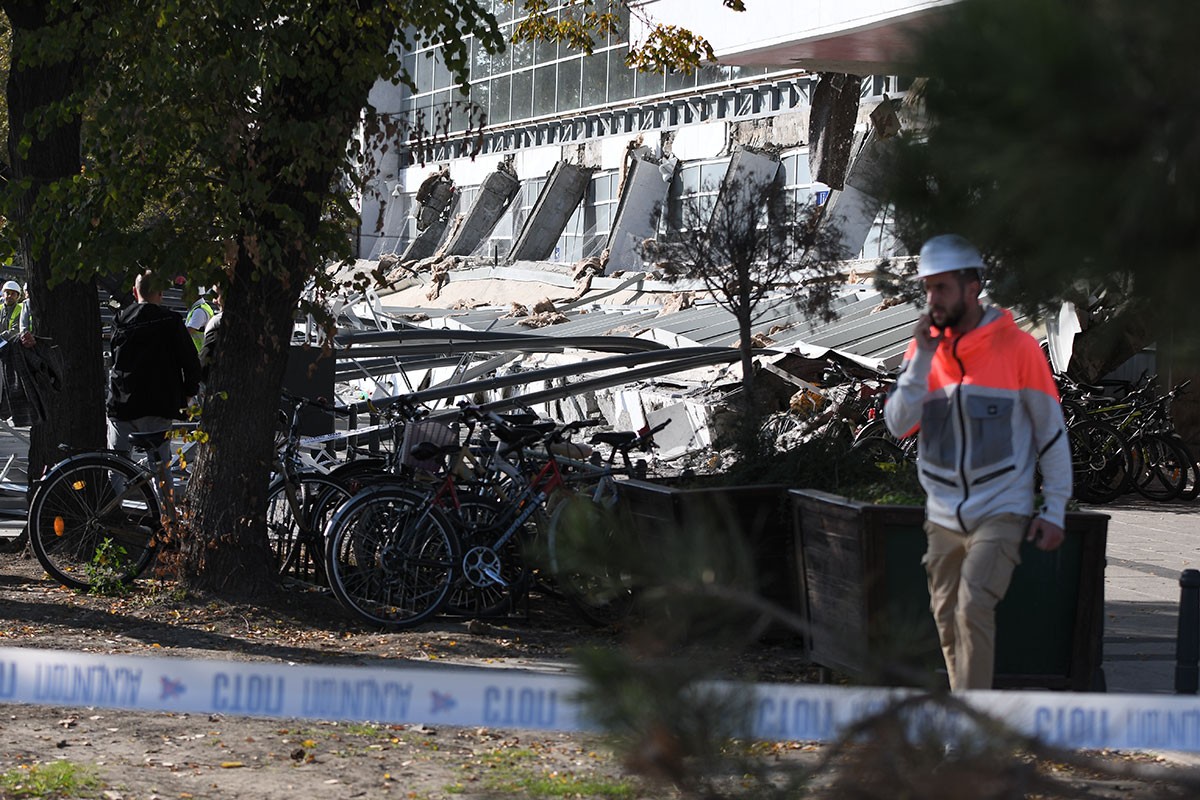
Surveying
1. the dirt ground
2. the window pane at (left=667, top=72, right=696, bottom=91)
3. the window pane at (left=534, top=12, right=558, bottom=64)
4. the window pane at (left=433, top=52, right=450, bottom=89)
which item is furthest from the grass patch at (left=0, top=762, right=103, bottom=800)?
the window pane at (left=433, top=52, right=450, bottom=89)

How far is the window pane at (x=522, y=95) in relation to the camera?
151ft

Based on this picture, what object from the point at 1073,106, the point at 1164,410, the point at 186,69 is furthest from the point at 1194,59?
the point at 1164,410

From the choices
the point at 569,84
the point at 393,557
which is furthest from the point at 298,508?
the point at 569,84

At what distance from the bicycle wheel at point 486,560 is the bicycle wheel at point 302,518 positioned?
34.5 inches

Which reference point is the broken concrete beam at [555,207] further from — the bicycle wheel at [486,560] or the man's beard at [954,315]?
the man's beard at [954,315]

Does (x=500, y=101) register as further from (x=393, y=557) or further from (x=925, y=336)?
(x=925, y=336)

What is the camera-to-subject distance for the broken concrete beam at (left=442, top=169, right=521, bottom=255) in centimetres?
4638

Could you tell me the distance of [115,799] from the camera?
4910 mm

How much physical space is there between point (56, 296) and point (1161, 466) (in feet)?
36.7

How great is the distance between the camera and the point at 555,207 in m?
42.0

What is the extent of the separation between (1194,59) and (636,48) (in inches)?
467

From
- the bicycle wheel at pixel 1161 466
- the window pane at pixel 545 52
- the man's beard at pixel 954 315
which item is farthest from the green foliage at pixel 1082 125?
the window pane at pixel 545 52

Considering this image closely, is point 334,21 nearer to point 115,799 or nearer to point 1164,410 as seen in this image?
point 115,799

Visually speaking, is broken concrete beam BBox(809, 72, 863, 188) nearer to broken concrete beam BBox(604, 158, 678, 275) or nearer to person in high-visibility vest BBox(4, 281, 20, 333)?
broken concrete beam BBox(604, 158, 678, 275)
